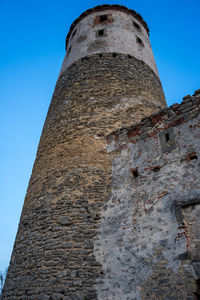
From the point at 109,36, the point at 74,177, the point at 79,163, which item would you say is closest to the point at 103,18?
the point at 109,36

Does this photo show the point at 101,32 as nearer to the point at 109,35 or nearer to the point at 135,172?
the point at 109,35

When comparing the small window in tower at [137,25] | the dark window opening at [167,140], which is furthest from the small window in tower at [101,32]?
the dark window opening at [167,140]

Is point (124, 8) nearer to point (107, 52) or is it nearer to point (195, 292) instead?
point (107, 52)

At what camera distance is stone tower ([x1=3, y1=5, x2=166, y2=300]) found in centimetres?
508

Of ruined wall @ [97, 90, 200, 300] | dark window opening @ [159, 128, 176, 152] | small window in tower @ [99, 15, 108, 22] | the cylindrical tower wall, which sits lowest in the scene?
ruined wall @ [97, 90, 200, 300]

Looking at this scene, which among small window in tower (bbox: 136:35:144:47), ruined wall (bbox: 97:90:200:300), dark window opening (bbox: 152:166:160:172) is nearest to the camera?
ruined wall (bbox: 97:90:200:300)

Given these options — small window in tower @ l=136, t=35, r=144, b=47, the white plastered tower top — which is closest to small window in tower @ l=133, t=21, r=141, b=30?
the white plastered tower top

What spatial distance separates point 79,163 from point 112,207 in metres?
1.56

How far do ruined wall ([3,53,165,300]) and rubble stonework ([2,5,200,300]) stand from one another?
0.08ft

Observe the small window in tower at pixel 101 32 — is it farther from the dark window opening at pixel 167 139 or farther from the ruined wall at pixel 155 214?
the dark window opening at pixel 167 139

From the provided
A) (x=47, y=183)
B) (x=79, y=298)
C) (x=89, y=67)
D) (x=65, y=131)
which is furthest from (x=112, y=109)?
(x=79, y=298)

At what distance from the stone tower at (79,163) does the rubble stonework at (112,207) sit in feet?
0.08

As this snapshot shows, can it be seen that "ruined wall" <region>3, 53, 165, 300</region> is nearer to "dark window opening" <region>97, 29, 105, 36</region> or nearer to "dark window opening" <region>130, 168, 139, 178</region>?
"dark window opening" <region>130, 168, 139, 178</region>

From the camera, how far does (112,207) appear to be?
18.7 feet
